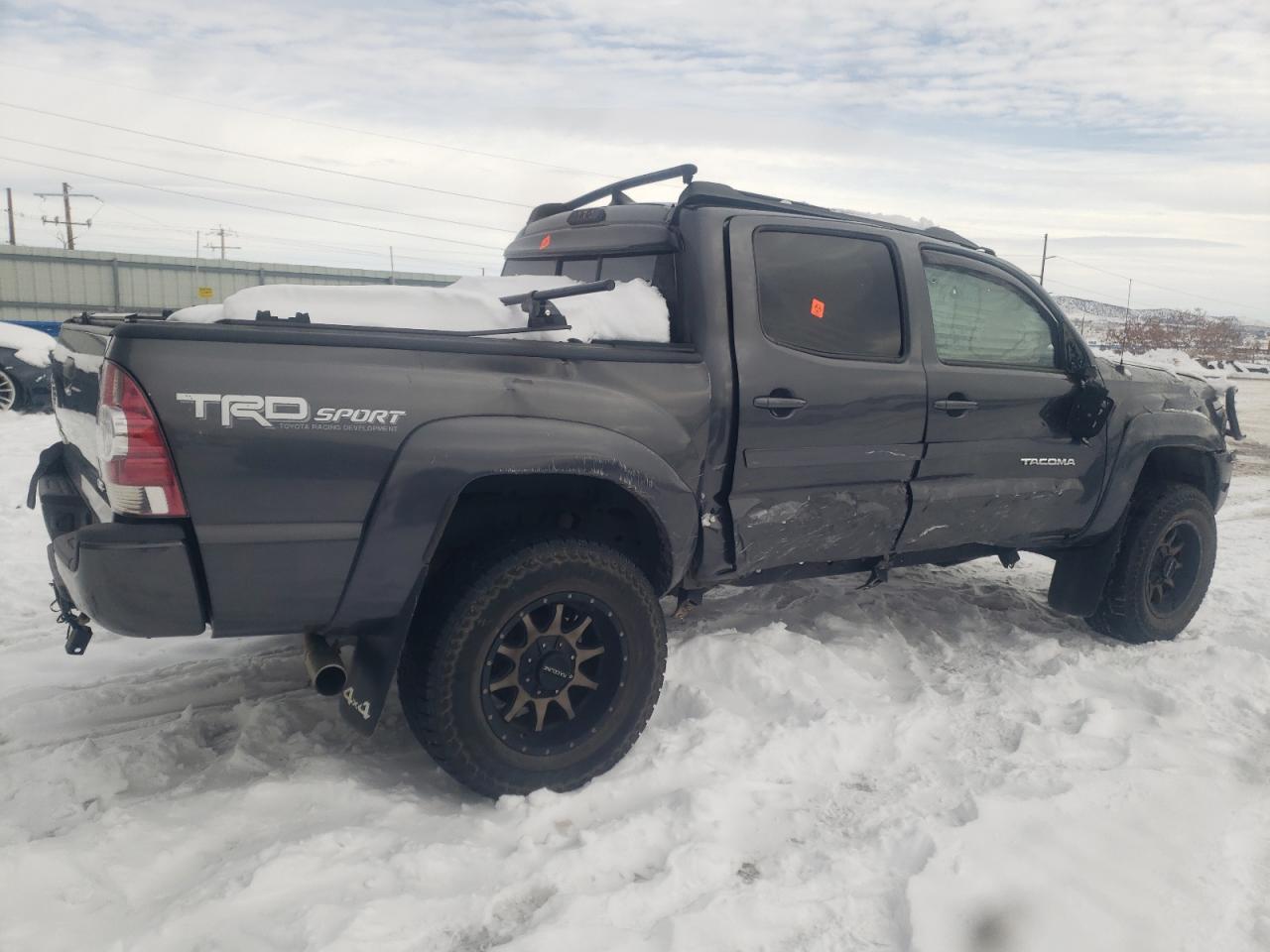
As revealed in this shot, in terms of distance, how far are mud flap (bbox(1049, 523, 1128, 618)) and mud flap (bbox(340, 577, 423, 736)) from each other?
134 inches

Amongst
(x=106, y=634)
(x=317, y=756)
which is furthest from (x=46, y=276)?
(x=317, y=756)

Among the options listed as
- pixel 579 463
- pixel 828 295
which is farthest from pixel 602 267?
pixel 579 463

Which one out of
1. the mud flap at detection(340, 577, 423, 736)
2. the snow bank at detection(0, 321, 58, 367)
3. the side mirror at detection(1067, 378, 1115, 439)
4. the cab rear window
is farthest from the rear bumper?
the snow bank at detection(0, 321, 58, 367)

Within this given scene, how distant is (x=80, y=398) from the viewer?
2963mm

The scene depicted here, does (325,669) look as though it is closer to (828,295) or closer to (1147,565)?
(828,295)

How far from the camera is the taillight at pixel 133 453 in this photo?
2.47 m

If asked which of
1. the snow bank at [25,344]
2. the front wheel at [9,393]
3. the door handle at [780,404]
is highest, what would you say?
the door handle at [780,404]

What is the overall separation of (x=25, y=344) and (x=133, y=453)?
10890mm

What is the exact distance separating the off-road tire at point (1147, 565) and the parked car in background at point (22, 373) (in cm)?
1130

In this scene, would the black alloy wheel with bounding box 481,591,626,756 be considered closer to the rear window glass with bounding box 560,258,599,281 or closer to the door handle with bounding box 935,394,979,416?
the rear window glass with bounding box 560,258,599,281

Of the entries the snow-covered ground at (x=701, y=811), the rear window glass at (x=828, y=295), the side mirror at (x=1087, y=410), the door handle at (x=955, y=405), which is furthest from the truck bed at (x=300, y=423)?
the side mirror at (x=1087, y=410)

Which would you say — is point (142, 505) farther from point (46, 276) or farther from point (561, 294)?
point (46, 276)

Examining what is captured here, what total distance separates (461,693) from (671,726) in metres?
0.92

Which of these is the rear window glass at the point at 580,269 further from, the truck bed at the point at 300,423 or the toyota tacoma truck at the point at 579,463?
the truck bed at the point at 300,423
